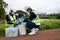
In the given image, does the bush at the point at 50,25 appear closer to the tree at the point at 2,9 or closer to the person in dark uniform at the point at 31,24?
the person in dark uniform at the point at 31,24

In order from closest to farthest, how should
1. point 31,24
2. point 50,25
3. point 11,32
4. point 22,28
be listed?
point 11,32 → point 31,24 → point 22,28 → point 50,25

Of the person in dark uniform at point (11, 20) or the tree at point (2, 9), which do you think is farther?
the tree at point (2, 9)

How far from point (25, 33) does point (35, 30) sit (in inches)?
17.8

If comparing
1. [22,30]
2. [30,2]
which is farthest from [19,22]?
[30,2]

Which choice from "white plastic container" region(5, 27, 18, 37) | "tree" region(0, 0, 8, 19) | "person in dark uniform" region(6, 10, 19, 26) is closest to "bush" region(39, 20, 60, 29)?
"person in dark uniform" region(6, 10, 19, 26)

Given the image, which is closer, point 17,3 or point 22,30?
point 22,30

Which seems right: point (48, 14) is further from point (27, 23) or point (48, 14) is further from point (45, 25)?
point (27, 23)

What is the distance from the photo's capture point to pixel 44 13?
14641 mm

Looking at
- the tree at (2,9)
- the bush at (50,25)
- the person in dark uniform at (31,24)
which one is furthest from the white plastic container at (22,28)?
the tree at (2,9)

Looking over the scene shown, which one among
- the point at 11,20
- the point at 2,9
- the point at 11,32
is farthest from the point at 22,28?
the point at 2,9

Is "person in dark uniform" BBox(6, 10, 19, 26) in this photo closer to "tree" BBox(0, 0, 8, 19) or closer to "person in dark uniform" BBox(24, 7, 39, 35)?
"person in dark uniform" BBox(24, 7, 39, 35)

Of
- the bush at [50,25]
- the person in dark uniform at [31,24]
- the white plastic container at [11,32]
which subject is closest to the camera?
the white plastic container at [11,32]

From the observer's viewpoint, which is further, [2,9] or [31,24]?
[2,9]

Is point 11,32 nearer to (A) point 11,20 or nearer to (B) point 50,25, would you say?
(A) point 11,20
